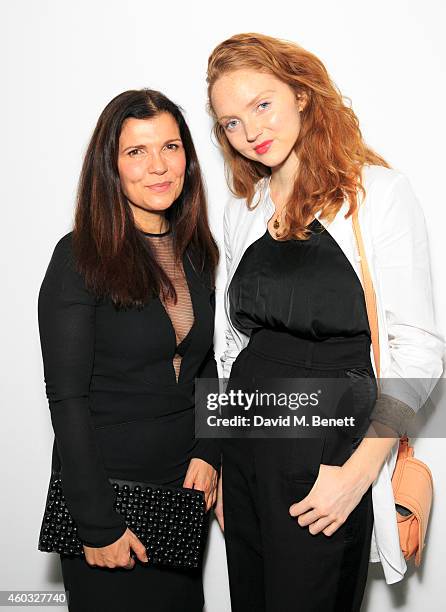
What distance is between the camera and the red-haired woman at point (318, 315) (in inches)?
64.2

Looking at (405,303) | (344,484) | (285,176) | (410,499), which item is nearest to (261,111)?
(285,176)

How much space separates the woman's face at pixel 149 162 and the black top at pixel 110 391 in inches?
8.5

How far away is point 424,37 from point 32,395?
1.66 meters

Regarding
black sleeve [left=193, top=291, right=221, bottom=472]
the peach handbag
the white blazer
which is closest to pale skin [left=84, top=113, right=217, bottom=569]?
black sleeve [left=193, top=291, right=221, bottom=472]

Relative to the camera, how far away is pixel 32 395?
2420 mm

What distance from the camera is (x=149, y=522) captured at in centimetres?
179

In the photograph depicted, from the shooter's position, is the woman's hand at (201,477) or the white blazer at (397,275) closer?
the white blazer at (397,275)

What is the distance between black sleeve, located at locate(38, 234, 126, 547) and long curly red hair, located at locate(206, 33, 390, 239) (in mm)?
534

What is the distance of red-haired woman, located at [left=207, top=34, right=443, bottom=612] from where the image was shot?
1.63 metres

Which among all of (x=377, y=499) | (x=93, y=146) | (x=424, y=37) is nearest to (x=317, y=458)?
(x=377, y=499)

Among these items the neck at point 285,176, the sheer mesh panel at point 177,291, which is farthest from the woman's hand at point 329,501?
the neck at point 285,176

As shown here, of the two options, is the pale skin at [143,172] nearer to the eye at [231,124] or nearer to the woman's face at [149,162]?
the woman's face at [149,162]

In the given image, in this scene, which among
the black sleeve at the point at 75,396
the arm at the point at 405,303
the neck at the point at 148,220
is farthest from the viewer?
the neck at the point at 148,220

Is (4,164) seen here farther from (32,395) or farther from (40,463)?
(40,463)
